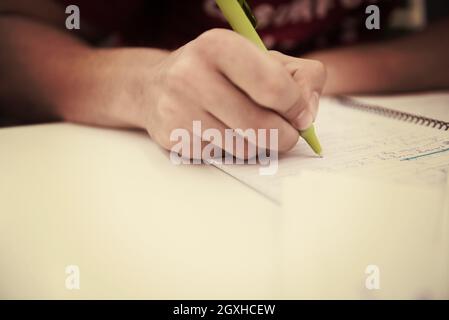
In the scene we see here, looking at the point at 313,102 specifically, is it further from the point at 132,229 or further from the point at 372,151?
the point at 132,229

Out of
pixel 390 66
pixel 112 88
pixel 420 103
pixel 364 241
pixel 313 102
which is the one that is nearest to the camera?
pixel 364 241

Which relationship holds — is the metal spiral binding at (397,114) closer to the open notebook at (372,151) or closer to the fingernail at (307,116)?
the open notebook at (372,151)

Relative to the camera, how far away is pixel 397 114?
52cm

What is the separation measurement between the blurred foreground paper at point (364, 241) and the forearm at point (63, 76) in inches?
10.1

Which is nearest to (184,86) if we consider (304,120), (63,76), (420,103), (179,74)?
(179,74)

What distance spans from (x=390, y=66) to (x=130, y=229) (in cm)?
61

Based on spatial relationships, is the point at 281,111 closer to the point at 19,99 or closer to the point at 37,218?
the point at 37,218

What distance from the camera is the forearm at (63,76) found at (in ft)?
1.55

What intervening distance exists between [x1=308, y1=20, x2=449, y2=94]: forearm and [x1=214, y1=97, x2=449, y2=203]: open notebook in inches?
6.0

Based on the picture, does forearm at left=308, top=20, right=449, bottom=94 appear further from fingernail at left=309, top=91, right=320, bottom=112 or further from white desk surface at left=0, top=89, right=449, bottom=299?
white desk surface at left=0, top=89, right=449, bottom=299
